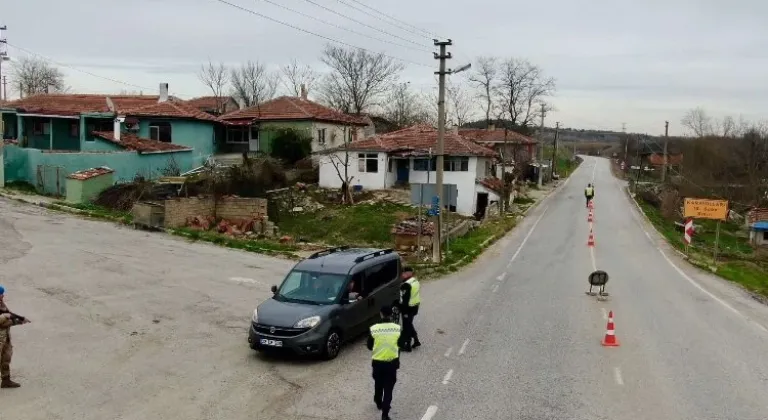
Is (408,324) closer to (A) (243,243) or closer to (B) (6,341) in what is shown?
(B) (6,341)

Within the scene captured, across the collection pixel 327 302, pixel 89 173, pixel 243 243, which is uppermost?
pixel 89 173

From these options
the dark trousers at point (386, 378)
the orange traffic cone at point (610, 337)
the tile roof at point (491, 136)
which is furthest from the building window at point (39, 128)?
the tile roof at point (491, 136)

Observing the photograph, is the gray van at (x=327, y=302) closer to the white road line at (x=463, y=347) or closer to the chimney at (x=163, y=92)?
the white road line at (x=463, y=347)

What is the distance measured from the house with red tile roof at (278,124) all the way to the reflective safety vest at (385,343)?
38.7 meters

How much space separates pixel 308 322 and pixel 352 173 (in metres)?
31.2

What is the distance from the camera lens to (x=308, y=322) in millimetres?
12812

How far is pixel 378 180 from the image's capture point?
43594 mm

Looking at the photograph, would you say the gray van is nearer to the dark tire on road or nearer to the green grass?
the dark tire on road

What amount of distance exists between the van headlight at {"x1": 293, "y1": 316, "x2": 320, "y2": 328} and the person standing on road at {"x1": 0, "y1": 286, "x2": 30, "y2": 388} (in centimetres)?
440

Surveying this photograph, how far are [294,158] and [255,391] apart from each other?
36199 millimetres

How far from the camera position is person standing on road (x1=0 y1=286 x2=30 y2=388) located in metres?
10.7

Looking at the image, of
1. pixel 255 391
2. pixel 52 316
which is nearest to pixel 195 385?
pixel 255 391

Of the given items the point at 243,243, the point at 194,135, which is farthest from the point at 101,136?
the point at 243,243

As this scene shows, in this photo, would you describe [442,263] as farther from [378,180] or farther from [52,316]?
[378,180]
